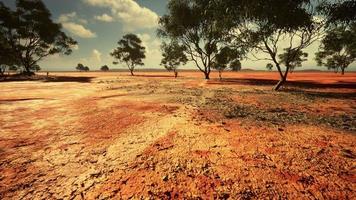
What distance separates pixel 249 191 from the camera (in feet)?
16.0

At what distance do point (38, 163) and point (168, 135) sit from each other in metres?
4.12

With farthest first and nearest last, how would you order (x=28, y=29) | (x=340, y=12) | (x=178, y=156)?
(x=28, y=29), (x=340, y=12), (x=178, y=156)

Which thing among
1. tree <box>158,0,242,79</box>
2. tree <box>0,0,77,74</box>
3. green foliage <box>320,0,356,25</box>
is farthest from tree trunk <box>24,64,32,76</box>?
green foliage <box>320,0,356,25</box>

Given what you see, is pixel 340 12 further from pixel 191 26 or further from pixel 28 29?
pixel 28 29

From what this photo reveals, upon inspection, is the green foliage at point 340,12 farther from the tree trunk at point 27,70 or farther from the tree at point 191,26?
the tree trunk at point 27,70

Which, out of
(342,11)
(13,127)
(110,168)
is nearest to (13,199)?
(110,168)

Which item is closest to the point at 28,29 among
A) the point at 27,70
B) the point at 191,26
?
the point at 27,70

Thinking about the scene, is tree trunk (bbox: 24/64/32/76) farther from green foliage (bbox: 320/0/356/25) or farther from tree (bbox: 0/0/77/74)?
green foliage (bbox: 320/0/356/25)

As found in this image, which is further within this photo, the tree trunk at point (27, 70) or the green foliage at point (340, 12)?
the tree trunk at point (27, 70)

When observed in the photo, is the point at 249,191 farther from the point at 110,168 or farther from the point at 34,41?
the point at 34,41

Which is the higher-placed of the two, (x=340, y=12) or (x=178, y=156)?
(x=340, y=12)

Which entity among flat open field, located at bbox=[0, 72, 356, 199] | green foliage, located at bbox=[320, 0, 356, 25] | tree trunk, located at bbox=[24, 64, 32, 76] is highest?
green foliage, located at bbox=[320, 0, 356, 25]

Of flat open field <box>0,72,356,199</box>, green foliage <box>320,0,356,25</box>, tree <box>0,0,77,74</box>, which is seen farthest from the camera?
tree <box>0,0,77,74</box>

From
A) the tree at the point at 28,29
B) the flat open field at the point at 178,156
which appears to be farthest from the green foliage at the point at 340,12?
the tree at the point at 28,29
